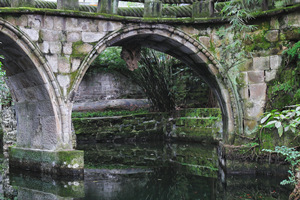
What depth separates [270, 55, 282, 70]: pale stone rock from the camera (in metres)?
6.55

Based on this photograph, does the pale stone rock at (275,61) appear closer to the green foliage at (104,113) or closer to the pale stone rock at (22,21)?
the pale stone rock at (22,21)

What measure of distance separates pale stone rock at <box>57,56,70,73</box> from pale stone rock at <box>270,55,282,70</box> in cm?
342

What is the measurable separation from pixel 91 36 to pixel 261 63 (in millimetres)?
2933

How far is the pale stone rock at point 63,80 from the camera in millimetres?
6438

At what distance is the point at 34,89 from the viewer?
22.1 ft

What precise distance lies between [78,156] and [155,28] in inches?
102

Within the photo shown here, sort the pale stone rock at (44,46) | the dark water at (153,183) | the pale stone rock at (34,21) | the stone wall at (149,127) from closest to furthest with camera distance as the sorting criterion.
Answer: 1. the dark water at (153,183)
2. the pale stone rock at (34,21)
3. the pale stone rock at (44,46)
4. the stone wall at (149,127)

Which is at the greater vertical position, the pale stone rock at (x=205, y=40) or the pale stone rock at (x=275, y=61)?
the pale stone rock at (x=205, y=40)

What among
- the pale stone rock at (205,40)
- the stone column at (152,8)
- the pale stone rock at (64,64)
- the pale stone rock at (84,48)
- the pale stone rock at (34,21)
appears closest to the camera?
the pale stone rock at (34,21)

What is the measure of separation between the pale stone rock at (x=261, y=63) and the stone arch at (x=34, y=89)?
336 cm

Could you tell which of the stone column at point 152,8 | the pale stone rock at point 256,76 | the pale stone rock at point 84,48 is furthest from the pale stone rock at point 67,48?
the pale stone rock at point 256,76

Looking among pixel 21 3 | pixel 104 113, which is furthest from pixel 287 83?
pixel 104 113

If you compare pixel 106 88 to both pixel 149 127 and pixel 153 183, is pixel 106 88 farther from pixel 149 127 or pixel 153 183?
pixel 153 183

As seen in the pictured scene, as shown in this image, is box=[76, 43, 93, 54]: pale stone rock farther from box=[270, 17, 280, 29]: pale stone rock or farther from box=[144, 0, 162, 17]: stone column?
box=[270, 17, 280, 29]: pale stone rock
